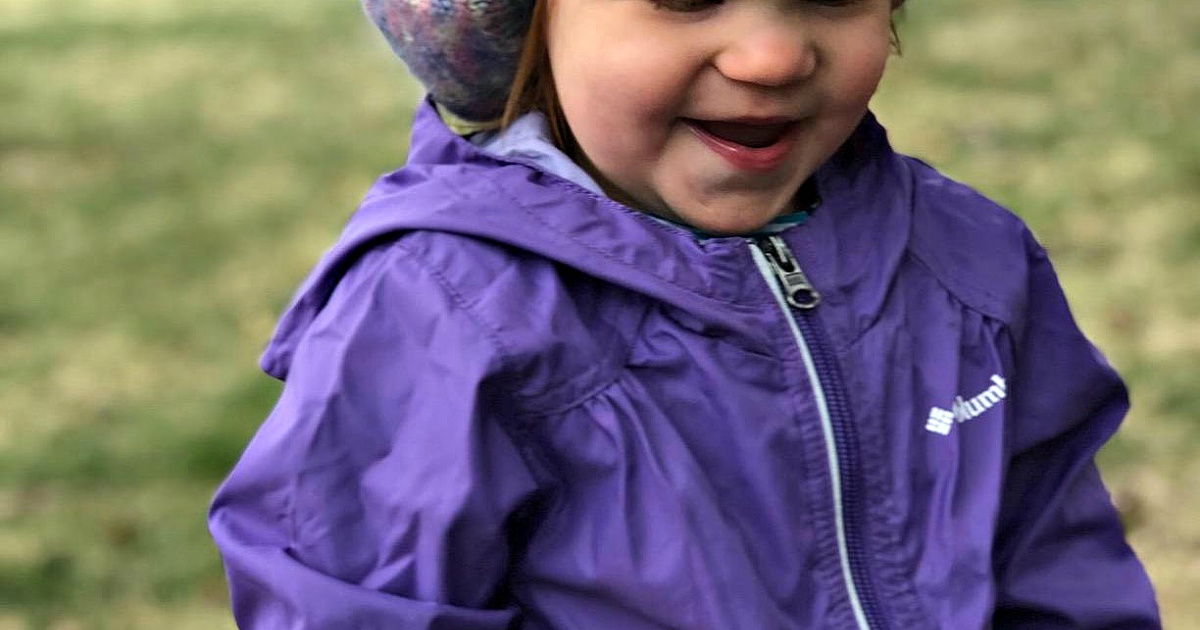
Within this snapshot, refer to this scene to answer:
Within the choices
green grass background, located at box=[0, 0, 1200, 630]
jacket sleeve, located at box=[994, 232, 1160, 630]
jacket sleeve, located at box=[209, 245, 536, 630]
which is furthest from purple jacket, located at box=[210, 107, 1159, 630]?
green grass background, located at box=[0, 0, 1200, 630]

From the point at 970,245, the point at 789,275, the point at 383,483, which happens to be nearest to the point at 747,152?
the point at 789,275

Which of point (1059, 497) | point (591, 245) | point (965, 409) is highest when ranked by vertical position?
point (591, 245)

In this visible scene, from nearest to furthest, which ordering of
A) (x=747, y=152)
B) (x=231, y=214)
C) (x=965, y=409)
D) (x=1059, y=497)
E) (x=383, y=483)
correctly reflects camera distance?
(x=383, y=483)
(x=747, y=152)
(x=965, y=409)
(x=1059, y=497)
(x=231, y=214)

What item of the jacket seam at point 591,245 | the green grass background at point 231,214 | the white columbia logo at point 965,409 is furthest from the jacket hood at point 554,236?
the green grass background at point 231,214

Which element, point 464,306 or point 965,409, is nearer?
point 464,306

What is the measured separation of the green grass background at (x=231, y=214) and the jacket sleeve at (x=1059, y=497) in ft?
3.24

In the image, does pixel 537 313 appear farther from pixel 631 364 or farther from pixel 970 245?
pixel 970 245

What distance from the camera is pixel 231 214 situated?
4.40 metres

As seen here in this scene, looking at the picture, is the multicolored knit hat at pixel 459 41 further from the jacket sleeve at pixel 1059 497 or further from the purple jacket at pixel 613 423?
the jacket sleeve at pixel 1059 497

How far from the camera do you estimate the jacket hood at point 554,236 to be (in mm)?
1577

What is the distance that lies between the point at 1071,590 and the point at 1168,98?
3422 mm

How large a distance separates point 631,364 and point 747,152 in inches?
9.2

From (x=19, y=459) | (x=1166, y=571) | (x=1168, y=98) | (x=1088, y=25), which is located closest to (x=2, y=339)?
(x=19, y=459)

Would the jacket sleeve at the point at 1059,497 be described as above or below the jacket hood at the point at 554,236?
below
